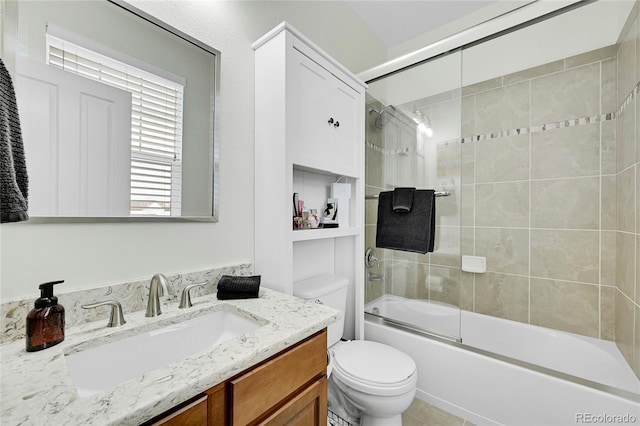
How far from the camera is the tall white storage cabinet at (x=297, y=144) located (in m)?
1.23

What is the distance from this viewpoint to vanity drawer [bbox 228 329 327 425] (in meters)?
0.64

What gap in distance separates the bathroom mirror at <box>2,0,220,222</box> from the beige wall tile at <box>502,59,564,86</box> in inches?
83.7

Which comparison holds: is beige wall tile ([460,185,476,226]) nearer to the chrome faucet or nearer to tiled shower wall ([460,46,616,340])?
tiled shower wall ([460,46,616,340])

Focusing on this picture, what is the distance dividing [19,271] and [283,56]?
1181 millimetres

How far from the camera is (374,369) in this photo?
4.38 feet

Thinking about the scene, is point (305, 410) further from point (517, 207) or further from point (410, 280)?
point (517, 207)

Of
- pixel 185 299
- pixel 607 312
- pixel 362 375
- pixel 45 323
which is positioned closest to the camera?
pixel 45 323

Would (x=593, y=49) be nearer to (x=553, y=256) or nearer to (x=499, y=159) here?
(x=499, y=159)

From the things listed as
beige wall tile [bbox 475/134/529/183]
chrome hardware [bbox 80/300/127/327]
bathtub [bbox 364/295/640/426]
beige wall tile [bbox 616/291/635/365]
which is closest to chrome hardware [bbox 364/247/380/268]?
bathtub [bbox 364/295/640/426]

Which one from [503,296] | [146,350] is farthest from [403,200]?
[146,350]

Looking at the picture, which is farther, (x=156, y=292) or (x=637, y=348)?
(x=637, y=348)

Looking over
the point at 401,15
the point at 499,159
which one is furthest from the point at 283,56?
the point at 499,159

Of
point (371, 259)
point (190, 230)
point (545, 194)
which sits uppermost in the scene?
point (545, 194)

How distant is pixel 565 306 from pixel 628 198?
814mm
